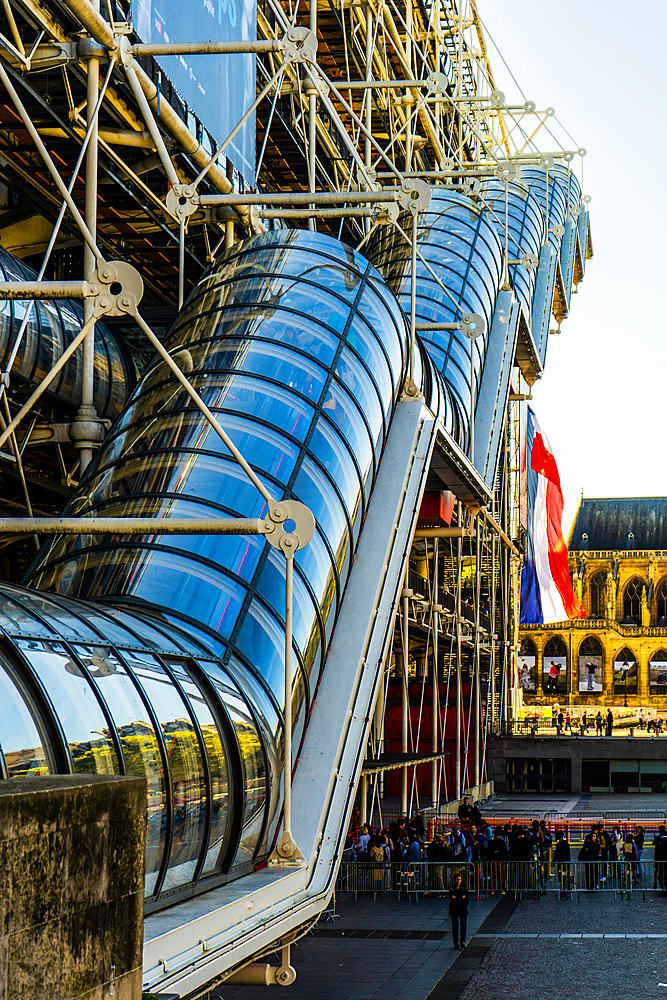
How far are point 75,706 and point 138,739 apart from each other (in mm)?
788

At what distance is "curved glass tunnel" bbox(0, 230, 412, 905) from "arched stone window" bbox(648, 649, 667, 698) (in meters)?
78.1

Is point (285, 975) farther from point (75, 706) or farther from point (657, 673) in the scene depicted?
point (657, 673)

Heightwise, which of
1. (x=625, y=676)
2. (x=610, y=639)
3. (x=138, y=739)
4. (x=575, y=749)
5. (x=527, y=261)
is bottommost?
(x=575, y=749)

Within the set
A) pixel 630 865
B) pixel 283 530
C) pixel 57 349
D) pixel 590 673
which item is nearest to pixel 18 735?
pixel 283 530

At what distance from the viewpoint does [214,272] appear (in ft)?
56.9

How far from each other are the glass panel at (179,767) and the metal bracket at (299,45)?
32.2ft

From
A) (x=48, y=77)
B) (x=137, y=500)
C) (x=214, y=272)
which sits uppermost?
(x=48, y=77)

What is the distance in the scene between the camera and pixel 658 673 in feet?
300

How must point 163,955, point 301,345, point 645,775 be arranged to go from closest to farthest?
point 163,955 → point 301,345 → point 645,775

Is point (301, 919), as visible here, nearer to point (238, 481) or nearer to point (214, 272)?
point (238, 481)

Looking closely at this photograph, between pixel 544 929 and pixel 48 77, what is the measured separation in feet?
50.7

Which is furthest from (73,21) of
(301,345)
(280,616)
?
(280,616)

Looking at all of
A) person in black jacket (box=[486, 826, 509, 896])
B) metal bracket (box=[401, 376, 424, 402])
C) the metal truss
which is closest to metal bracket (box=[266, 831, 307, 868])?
the metal truss

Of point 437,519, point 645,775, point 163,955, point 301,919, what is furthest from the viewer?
point 645,775
